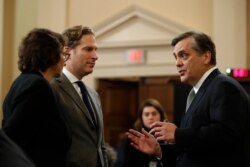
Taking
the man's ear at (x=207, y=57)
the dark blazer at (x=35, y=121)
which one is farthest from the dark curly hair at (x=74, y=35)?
the man's ear at (x=207, y=57)

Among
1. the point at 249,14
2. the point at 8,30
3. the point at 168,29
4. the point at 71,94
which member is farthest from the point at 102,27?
the point at 71,94

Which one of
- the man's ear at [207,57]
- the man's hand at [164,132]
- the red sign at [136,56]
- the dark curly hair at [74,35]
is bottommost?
the man's hand at [164,132]

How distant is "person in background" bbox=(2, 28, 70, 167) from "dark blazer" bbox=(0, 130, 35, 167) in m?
1.04

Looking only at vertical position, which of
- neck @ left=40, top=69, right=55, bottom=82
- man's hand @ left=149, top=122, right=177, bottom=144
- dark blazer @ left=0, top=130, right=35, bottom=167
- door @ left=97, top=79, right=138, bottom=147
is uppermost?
neck @ left=40, top=69, right=55, bottom=82

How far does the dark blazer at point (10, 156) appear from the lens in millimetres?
1176

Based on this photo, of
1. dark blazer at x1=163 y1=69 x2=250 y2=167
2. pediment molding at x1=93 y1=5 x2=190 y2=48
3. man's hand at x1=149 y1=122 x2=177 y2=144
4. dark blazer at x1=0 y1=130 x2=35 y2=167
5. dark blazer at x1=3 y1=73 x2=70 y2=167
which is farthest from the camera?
pediment molding at x1=93 y1=5 x2=190 y2=48

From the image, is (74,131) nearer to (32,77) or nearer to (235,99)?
(32,77)

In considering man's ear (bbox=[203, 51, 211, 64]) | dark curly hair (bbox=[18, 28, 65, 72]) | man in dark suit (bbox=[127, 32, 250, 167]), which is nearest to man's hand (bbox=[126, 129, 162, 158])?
man in dark suit (bbox=[127, 32, 250, 167])

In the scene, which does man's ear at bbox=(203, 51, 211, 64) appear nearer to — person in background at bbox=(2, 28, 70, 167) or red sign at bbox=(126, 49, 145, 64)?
person in background at bbox=(2, 28, 70, 167)

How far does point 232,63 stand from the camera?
6.47 m

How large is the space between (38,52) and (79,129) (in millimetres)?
479

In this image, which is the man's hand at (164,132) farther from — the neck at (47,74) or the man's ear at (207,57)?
the neck at (47,74)

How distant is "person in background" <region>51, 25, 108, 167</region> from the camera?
2.65m

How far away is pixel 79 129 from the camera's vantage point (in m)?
2.67
